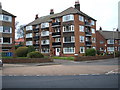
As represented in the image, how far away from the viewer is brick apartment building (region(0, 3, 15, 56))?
122ft

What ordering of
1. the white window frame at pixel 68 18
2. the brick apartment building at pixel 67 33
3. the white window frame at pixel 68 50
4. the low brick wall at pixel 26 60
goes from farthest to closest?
the white window frame at pixel 68 18, the brick apartment building at pixel 67 33, the white window frame at pixel 68 50, the low brick wall at pixel 26 60

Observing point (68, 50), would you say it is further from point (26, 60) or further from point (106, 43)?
point (106, 43)

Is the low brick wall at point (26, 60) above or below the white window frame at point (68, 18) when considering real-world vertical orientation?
below

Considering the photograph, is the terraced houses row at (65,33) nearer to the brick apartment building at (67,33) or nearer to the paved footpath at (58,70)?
the brick apartment building at (67,33)

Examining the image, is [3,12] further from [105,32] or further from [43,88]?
[105,32]

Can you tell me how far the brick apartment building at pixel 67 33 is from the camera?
43.0m

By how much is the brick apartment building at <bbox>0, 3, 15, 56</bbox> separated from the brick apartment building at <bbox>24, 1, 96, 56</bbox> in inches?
491

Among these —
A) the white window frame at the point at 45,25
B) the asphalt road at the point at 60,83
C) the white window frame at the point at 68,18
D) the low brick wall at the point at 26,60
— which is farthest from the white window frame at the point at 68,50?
the asphalt road at the point at 60,83

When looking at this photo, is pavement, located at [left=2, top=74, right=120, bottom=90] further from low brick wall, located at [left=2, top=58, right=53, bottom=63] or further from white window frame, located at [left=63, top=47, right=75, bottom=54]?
white window frame, located at [left=63, top=47, right=75, bottom=54]

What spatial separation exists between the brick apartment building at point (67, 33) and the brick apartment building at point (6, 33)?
12.5m

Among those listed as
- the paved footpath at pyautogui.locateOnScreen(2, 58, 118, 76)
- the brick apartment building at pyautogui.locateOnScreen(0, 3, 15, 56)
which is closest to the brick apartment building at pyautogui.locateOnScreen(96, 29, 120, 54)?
the brick apartment building at pyautogui.locateOnScreen(0, 3, 15, 56)

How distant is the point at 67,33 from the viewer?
4391 centimetres

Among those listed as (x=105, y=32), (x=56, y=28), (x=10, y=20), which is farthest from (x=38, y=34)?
(x=105, y=32)

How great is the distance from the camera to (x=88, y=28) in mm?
49469
